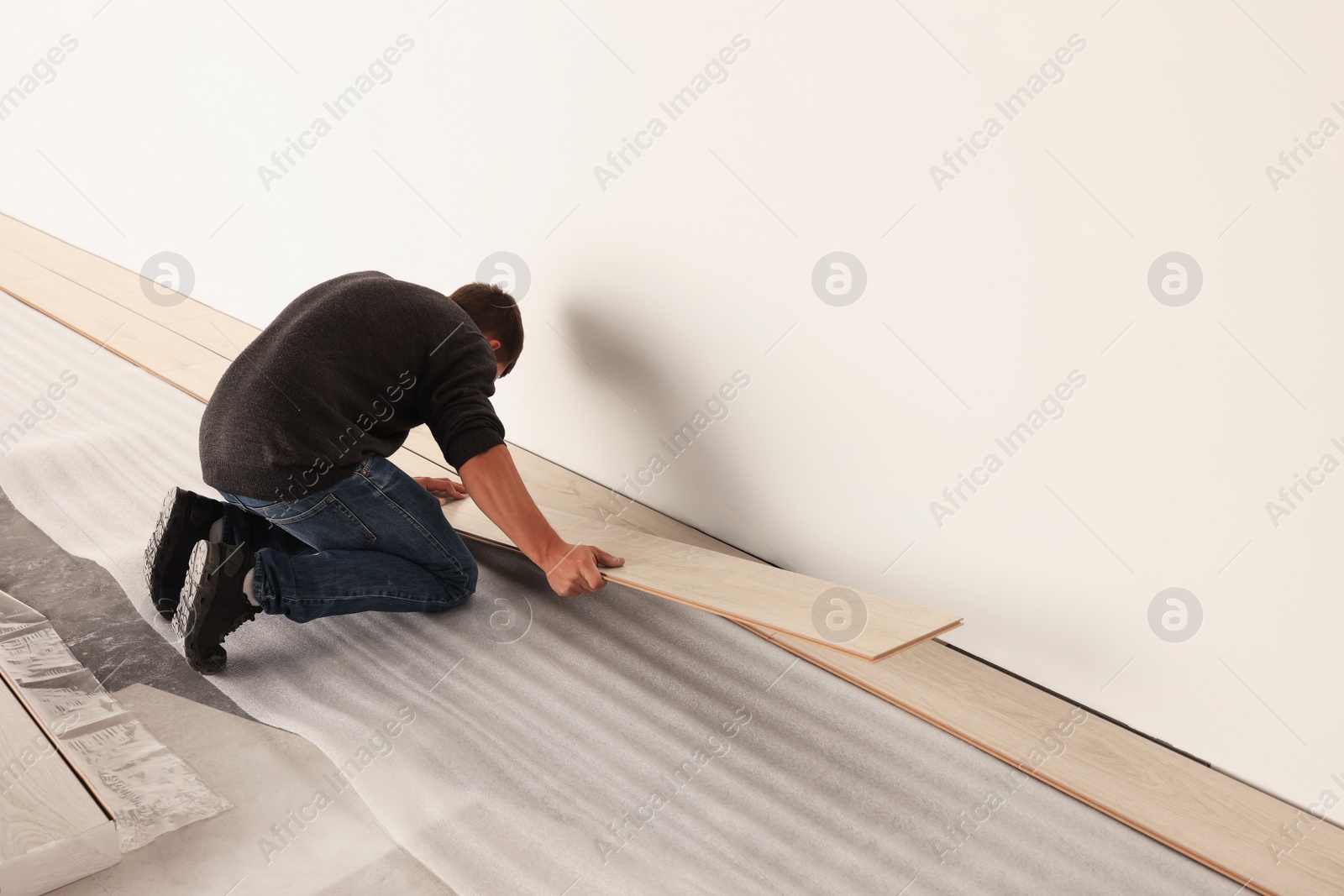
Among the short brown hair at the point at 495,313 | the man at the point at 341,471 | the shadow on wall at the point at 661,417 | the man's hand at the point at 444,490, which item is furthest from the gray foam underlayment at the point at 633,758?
the short brown hair at the point at 495,313

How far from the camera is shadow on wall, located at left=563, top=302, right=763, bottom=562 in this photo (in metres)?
2.36

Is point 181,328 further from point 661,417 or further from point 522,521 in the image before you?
point 522,521

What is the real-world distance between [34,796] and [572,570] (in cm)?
99

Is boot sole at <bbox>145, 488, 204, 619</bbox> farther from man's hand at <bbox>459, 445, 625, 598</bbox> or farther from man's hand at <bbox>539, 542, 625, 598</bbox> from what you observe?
man's hand at <bbox>539, 542, 625, 598</bbox>

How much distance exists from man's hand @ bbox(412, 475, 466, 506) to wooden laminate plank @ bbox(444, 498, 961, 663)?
116 millimetres

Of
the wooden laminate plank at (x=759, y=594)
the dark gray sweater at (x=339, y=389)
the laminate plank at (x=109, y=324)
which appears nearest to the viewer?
the wooden laminate plank at (x=759, y=594)

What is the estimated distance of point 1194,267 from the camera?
59.8 inches

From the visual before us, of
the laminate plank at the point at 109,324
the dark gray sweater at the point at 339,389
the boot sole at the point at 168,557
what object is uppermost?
the dark gray sweater at the point at 339,389

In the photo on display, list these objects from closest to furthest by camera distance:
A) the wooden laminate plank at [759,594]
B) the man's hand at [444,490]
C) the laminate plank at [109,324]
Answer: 1. the wooden laminate plank at [759,594]
2. the man's hand at [444,490]
3. the laminate plank at [109,324]

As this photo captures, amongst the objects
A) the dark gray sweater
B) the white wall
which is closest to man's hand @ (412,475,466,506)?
the white wall

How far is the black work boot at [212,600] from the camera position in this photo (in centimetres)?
191

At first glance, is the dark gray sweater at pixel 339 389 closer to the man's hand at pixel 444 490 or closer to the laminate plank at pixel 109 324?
the man's hand at pixel 444 490

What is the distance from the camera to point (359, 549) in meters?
2.12

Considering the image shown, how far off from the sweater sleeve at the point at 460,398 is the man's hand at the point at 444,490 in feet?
1.71
